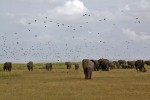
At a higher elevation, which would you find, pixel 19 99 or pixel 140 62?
pixel 140 62

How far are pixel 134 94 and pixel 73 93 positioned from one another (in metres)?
4.58

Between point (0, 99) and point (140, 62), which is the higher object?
point (140, 62)

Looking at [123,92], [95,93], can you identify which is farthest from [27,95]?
[123,92]

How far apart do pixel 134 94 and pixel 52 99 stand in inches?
259

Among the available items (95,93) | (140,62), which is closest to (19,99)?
(95,93)

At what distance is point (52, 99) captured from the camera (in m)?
25.9

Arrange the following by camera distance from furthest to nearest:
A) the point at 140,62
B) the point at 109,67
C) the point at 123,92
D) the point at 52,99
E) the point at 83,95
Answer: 1. the point at 109,67
2. the point at 140,62
3. the point at 123,92
4. the point at 83,95
5. the point at 52,99

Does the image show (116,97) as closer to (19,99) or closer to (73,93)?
(73,93)

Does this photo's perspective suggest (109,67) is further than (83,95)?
Yes

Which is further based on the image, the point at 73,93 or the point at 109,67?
the point at 109,67

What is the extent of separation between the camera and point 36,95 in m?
28.3

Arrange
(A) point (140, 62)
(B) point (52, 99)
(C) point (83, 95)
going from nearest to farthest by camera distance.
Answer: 1. (B) point (52, 99)
2. (C) point (83, 95)
3. (A) point (140, 62)

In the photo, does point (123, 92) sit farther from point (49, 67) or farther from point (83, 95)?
point (49, 67)

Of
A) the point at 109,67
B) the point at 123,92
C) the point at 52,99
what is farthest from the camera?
the point at 109,67
